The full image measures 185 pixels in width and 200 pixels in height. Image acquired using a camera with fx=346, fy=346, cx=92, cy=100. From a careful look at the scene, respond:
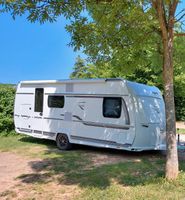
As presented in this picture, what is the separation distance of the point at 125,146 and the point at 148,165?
1.68 metres

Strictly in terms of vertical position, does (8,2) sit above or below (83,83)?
above

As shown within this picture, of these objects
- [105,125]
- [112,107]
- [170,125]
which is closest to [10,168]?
[105,125]

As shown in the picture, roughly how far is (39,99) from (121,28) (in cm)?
641

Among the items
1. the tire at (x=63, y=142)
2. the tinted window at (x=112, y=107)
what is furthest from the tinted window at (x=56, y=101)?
the tinted window at (x=112, y=107)

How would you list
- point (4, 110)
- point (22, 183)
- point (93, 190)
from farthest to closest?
point (4, 110)
point (22, 183)
point (93, 190)

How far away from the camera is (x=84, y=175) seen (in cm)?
821

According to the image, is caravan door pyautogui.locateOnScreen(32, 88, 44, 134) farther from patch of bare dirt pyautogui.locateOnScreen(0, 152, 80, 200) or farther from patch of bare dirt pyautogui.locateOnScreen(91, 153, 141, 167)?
patch of bare dirt pyautogui.locateOnScreen(0, 152, 80, 200)

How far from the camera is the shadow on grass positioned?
766 centimetres

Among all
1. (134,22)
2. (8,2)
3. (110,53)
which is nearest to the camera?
(8,2)

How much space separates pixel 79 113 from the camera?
1234cm

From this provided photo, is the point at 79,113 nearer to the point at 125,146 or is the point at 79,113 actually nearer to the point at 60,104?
the point at 60,104

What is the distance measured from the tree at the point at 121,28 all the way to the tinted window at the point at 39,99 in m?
4.75

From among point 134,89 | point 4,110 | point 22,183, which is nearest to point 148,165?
point 134,89

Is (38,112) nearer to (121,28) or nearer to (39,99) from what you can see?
(39,99)
